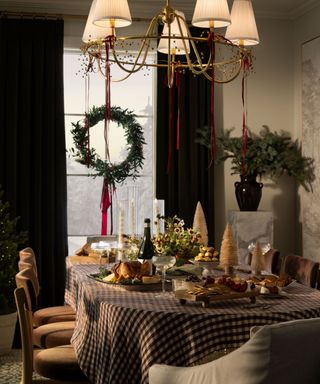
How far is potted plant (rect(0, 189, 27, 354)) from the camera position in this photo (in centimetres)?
571

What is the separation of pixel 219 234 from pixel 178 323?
3.74m

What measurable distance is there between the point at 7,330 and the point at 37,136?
167 cm

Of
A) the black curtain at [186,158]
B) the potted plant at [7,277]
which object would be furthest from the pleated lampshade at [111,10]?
the black curtain at [186,158]

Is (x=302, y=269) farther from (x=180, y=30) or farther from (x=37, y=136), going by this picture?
(x=37, y=136)

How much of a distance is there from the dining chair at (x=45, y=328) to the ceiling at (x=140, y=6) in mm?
3097

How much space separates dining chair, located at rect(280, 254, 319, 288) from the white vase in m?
2.39

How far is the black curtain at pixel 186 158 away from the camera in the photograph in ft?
21.4

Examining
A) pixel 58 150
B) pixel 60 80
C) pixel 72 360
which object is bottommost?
pixel 72 360

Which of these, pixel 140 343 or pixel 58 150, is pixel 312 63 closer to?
pixel 58 150

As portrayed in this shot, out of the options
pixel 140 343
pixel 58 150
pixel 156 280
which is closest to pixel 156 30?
pixel 58 150

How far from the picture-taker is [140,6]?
6457 millimetres

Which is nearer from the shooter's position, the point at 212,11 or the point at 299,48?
the point at 212,11

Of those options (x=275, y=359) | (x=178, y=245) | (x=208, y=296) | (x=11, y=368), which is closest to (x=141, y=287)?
(x=208, y=296)

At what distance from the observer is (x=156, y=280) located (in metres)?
3.68
